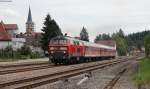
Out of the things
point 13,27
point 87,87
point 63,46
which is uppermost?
→ point 13,27

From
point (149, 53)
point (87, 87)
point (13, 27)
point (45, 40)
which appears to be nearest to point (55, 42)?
point (87, 87)

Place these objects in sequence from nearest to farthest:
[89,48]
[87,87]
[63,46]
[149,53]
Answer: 1. [87,87]
2. [63,46]
3. [89,48]
4. [149,53]

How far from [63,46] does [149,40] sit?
27.8 metres

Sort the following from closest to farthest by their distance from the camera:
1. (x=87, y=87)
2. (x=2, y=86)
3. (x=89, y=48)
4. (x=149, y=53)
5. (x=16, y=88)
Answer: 1. (x=16, y=88)
2. (x=2, y=86)
3. (x=87, y=87)
4. (x=89, y=48)
5. (x=149, y=53)

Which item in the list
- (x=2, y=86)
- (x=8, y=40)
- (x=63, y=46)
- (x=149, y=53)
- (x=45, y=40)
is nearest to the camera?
(x=2, y=86)

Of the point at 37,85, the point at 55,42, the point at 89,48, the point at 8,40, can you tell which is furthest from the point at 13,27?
the point at 37,85

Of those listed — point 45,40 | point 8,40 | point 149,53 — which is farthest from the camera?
point 45,40

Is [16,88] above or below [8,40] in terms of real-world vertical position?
below

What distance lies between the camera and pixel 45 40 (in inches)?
3959

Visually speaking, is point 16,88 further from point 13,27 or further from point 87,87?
point 13,27

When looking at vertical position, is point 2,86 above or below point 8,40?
below

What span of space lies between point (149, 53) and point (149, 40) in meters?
9.28

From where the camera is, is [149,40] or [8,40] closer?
[149,40]

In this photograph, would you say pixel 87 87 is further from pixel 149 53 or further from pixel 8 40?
pixel 8 40
